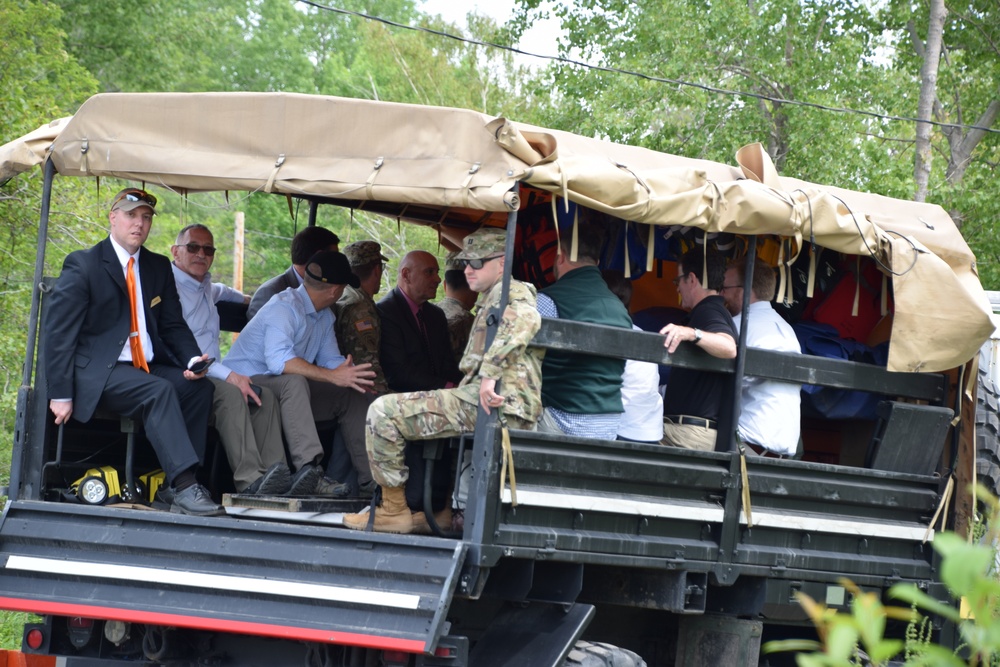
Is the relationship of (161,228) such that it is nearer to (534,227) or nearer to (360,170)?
(534,227)

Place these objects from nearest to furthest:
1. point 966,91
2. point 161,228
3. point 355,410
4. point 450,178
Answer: point 450,178 → point 355,410 → point 966,91 → point 161,228

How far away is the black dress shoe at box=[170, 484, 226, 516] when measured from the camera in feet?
17.5

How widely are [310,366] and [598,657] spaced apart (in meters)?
2.23

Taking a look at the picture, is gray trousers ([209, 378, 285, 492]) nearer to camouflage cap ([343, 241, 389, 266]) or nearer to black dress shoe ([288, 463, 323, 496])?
black dress shoe ([288, 463, 323, 496])

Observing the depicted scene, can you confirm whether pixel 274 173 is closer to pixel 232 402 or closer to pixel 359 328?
pixel 232 402

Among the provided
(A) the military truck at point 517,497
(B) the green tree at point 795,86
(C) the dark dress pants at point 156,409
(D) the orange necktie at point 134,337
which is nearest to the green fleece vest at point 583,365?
(A) the military truck at point 517,497

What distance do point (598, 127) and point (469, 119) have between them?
40.4 ft

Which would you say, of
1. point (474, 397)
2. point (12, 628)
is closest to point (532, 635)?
point (474, 397)

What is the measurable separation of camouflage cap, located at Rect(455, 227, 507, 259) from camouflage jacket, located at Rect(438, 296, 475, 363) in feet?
7.79

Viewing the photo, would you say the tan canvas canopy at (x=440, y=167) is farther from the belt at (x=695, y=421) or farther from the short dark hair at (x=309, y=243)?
the short dark hair at (x=309, y=243)

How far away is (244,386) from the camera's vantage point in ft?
20.0

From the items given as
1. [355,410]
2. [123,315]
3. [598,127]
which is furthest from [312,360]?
[598,127]

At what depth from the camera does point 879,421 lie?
6059mm

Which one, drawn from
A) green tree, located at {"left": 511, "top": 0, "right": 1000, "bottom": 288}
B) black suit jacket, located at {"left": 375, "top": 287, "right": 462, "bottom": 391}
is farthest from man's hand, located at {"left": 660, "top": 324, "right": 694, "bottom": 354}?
green tree, located at {"left": 511, "top": 0, "right": 1000, "bottom": 288}
